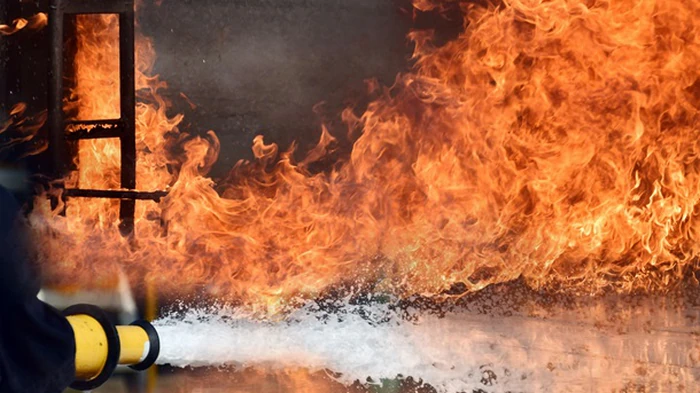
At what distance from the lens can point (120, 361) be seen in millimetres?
2211

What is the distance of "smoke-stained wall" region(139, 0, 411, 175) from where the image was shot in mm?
6270

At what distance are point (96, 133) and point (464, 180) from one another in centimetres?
254

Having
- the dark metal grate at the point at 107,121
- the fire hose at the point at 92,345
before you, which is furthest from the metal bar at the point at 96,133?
the fire hose at the point at 92,345

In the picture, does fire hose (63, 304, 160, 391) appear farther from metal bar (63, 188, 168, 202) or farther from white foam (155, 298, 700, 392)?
metal bar (63, 188, 168, 202)

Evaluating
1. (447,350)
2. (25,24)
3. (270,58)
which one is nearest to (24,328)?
(447,350)

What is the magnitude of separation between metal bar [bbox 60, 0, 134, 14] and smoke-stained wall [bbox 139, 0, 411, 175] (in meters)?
1.35

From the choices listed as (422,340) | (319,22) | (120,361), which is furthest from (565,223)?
(120,361)

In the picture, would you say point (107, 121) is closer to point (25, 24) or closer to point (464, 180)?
point (25, 24)

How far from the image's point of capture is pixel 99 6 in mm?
4859

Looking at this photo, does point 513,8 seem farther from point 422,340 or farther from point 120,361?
point 120,361

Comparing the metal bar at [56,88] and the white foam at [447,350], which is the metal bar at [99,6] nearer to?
the metal bar at [56,88]

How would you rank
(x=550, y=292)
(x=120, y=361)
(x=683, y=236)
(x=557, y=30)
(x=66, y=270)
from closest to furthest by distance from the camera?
(x=120, y=361) → (x=66, y=270) → (x=557, y=30) → (x=550, y=292) → (x=683, y=236)

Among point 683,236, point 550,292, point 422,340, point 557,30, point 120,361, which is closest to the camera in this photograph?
point 120,361

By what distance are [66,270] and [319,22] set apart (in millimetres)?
2927
